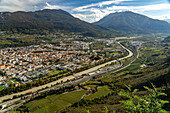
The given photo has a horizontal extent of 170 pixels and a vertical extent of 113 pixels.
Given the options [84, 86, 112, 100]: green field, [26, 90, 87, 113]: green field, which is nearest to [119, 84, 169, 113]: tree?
[26, 90, 87, 113]: green field

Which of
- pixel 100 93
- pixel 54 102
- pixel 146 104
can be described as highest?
pixel 146 104

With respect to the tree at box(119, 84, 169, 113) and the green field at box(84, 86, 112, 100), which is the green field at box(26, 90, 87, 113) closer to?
the green field at box(84, 86, 112, 100)

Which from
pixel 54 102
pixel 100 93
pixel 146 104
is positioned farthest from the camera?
pixel 100 93

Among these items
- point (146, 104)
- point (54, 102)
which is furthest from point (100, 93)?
point (146, 104)

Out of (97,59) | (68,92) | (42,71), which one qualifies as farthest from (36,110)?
(97,59)

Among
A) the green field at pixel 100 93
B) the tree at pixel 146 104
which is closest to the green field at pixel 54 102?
the green field at pixel 100 93

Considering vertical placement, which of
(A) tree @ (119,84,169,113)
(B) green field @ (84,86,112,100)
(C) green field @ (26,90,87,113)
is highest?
(A) tree @ (119,84,169,113)

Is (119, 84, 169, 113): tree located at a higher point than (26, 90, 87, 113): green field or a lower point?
higher

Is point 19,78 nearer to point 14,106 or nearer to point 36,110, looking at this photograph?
point 14,106

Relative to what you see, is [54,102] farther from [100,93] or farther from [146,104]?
[146,104]

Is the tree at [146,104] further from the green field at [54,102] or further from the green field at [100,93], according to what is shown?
the green field at [100,93]
